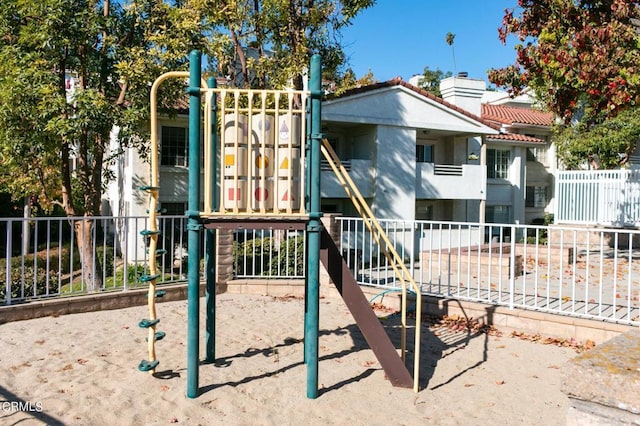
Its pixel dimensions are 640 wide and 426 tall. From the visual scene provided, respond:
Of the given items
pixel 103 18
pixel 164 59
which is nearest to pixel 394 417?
pixel 164 59

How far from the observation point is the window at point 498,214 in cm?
2745

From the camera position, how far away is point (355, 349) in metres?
6.83

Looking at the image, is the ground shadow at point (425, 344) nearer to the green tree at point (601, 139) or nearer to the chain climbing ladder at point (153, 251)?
the chain climbing ladder at point (153, 251)

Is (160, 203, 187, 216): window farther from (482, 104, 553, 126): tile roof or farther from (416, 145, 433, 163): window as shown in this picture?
(482, 104, 553, 126): tile roof

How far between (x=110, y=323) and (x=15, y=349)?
60.2 inches

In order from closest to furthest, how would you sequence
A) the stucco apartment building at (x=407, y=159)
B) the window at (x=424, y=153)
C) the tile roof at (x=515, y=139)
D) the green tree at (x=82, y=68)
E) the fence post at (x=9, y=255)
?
the fence post at (x=9, y=255) < the green tree at (x=82, y=68) < the stucco apartment building at (x=407, y=159) < the window at (x=424, y=153) < the tile roof at (x=515, y=139)

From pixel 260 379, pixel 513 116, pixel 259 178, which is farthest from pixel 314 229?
pixel 513 116

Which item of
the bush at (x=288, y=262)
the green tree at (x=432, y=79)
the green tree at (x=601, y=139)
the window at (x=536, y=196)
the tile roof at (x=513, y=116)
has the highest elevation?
the green tree at (x=432, y=79)

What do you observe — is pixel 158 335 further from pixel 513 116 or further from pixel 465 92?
pixel 513 116

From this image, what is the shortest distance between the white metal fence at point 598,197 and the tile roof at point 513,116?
1017 cm

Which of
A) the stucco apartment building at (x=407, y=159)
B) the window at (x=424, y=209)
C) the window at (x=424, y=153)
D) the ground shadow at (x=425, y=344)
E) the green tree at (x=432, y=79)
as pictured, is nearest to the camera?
the ground shadow at (x=425, y=344)

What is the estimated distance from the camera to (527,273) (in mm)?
12523

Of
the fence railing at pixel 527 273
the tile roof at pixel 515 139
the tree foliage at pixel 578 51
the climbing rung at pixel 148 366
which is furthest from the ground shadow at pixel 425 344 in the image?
the tile roof at pixel 515 139

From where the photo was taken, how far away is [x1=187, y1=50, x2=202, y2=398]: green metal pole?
198 inches
